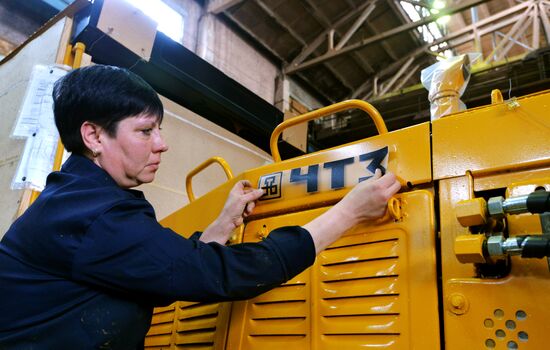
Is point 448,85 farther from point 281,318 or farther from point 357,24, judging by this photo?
point 357,24

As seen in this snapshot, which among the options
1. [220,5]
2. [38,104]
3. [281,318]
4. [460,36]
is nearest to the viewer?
[281,318]

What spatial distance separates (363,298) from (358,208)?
206 mm

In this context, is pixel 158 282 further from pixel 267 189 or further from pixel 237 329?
pixel 267 189

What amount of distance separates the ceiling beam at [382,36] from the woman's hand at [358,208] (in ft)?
15.4

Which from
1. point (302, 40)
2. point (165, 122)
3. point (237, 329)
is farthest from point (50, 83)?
point (302, 40)

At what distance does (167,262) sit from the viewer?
82 centimetres

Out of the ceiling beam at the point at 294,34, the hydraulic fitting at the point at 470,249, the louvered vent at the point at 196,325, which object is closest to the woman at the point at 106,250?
the hydraulic fitting at the point at 470,249

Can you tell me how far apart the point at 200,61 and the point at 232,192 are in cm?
162

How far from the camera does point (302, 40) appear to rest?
6.53 metres

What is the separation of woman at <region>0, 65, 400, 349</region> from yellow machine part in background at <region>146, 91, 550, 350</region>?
0.13 metres

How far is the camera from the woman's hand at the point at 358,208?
98cm

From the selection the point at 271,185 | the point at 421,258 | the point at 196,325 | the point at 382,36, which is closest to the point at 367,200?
the point at 421,258

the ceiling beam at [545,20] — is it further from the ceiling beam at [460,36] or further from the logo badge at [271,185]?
the logo badge at [271,185]

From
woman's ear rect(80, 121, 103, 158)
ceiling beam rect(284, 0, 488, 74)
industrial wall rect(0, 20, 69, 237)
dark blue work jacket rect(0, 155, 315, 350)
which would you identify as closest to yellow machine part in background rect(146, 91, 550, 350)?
dark blue work jacket rect(0, 155, 315, 350)
